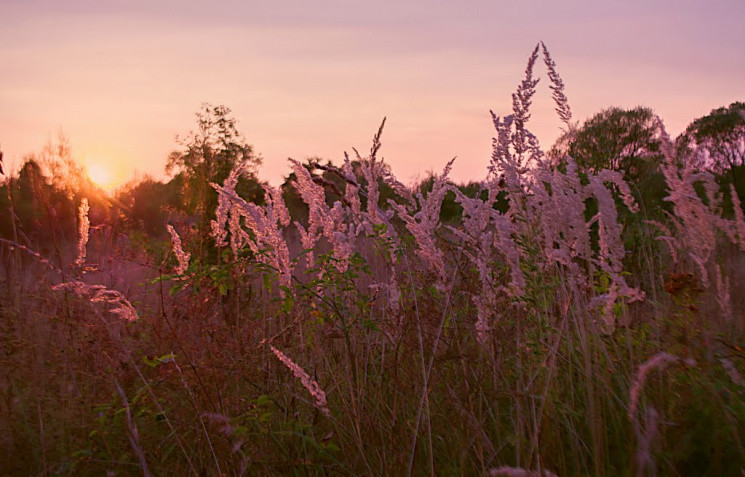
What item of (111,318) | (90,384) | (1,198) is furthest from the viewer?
(1,198)

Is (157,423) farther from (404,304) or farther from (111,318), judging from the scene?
(111,318)

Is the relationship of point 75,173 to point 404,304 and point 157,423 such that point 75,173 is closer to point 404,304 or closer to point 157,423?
point 157,423


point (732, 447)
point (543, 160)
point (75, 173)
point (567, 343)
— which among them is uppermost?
point (75, 173)

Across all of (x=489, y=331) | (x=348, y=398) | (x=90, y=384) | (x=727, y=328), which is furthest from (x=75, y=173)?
(x=727, y=328)

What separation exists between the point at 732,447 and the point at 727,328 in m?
0.81

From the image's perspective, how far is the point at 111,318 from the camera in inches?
205

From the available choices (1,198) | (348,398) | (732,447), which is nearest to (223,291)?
(348,398)

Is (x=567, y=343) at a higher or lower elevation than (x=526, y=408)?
higher

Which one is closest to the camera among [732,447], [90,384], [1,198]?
[732,447]

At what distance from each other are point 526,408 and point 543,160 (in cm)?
99

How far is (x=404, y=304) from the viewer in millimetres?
2809

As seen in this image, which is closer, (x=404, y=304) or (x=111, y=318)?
(x=404, y=304)

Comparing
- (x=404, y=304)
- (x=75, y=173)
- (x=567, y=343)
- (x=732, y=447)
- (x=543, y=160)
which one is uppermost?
(x=75, y=173)

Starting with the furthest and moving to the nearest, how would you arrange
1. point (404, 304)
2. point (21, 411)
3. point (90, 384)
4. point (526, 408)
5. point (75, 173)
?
1. point (75, 173)
2. point (90, 384)
3. point (21, 411)
4. point (404, 304)
5. point (526, 408)
